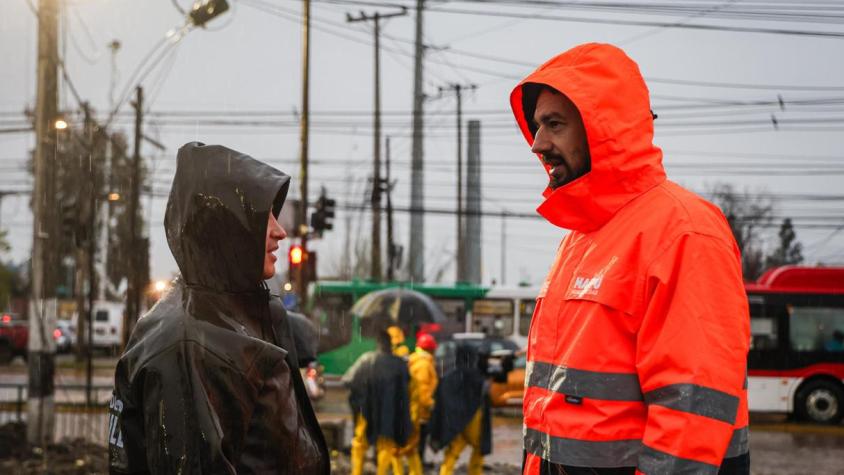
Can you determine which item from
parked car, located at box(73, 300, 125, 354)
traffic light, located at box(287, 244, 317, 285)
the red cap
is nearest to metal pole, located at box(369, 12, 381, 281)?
traffic light, located at box(287, 244, 317, 285)

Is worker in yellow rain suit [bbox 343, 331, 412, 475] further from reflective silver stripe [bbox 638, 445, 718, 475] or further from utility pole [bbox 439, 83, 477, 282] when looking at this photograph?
utility pole [bbox 439, 83, 477, 282]

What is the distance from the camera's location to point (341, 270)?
67.2 metres

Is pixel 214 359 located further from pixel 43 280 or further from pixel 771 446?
pixel 771 446

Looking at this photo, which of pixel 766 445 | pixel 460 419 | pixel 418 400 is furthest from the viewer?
pixel 766 445

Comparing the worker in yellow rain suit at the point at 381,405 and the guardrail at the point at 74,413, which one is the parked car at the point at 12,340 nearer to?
the guardrail at the point at 74,413

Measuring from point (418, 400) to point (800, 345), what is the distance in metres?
13.4

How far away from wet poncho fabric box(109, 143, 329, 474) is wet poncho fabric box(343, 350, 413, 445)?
7864 mm

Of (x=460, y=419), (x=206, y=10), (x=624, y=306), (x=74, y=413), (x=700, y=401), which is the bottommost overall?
(x=74, y=413)

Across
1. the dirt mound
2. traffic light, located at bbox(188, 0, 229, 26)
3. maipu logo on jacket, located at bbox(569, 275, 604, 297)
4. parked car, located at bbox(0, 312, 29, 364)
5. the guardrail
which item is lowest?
parked car, located at bbox(0, 312, 29, 364)

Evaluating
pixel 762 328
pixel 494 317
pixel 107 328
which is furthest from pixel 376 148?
pixel 107 328

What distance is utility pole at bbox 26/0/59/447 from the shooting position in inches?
480

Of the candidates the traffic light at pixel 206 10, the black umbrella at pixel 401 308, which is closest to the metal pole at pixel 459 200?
the black umbrella at pixel 401 308

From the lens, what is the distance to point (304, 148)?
70.5ft

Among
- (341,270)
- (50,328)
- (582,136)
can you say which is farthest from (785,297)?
(341,270)
